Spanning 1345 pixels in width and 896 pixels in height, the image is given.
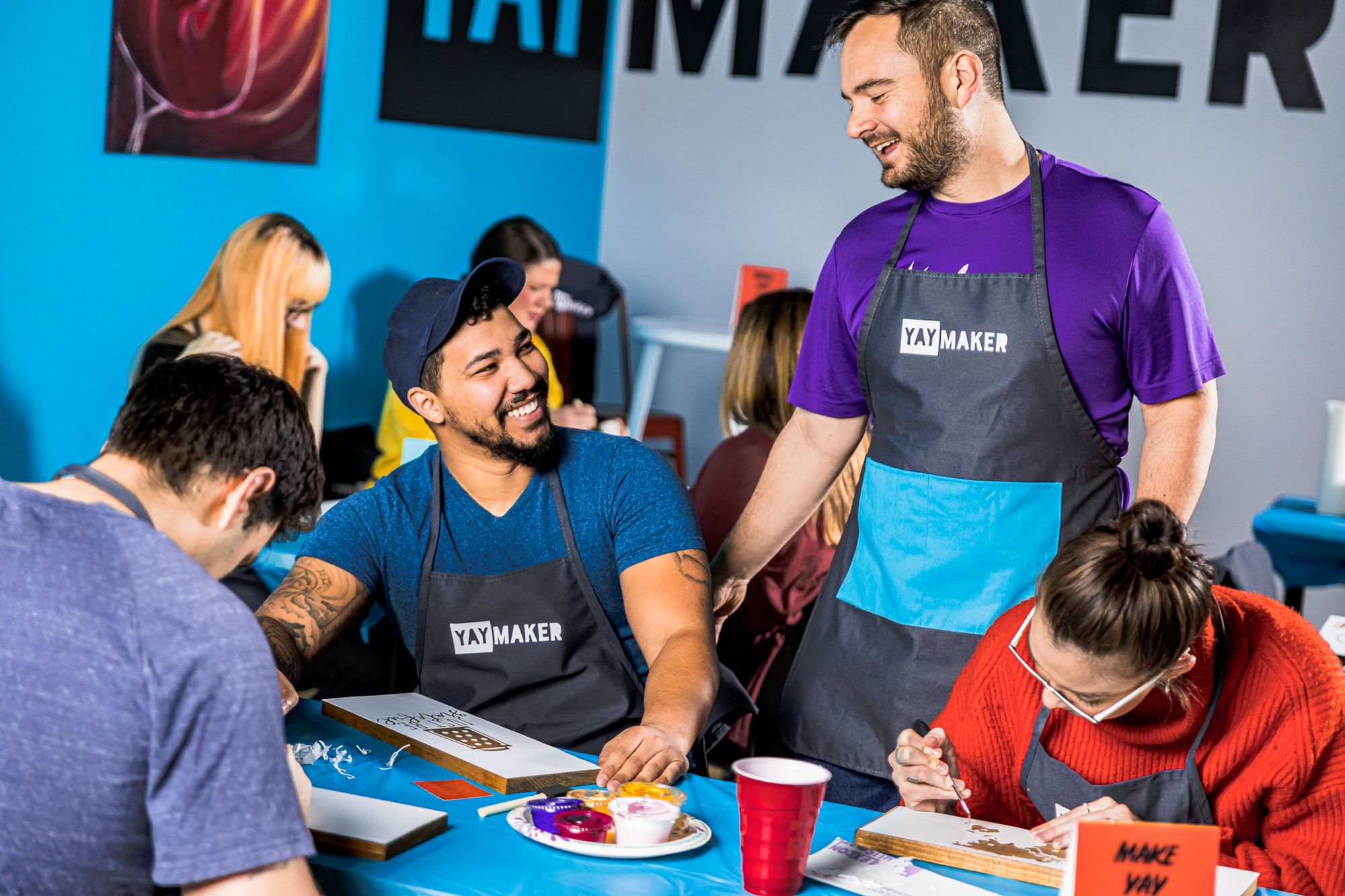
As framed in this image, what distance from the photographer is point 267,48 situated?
12.9 feet

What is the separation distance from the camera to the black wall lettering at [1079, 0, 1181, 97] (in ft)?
15.8

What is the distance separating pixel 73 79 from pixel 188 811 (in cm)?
287

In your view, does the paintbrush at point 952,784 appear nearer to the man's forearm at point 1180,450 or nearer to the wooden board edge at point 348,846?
the man's forearm at point 1180,450

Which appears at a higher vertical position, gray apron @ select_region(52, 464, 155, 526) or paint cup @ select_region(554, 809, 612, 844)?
gray apron @ select_region(52, 464, 155, 526)

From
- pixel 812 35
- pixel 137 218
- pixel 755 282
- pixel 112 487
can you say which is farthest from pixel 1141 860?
pixel 812 35

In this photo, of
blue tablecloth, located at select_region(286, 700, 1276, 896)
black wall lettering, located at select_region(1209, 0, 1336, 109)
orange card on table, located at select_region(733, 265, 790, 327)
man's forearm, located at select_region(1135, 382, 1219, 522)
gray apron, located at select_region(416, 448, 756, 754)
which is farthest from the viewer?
orange card on table, located at select_region(733, 265, 790, 327)

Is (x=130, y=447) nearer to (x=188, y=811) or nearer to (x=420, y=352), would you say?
(x=188, y=811)

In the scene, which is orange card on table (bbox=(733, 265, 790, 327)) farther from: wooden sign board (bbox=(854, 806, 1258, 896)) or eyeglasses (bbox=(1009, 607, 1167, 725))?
wooden sign board (bbox=(854, 806, 1258, 896))

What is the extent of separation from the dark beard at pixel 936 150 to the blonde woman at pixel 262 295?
6.81ft

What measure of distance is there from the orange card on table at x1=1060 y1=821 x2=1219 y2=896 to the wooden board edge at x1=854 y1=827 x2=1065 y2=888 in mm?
176

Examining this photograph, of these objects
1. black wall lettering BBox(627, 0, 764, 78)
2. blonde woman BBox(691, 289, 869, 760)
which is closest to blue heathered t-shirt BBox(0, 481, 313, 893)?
blonde woman BBox(691, 289, 869, 760)

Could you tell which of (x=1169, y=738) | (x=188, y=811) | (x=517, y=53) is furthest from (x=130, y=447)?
(x=517, y=53)

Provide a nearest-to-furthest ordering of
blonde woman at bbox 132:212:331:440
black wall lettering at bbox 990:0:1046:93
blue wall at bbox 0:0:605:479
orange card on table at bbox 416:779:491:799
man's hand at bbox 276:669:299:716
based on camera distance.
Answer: orange card on table at bbox 416:779:491:799
man's hand at bbox 276:669:299:716
blue wall at bbox 0:0:605:479
blonde woman at bbox 132:212:331:440
black wall lettering at bbox 990:0:1046:93

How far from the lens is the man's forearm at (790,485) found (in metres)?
2.09
